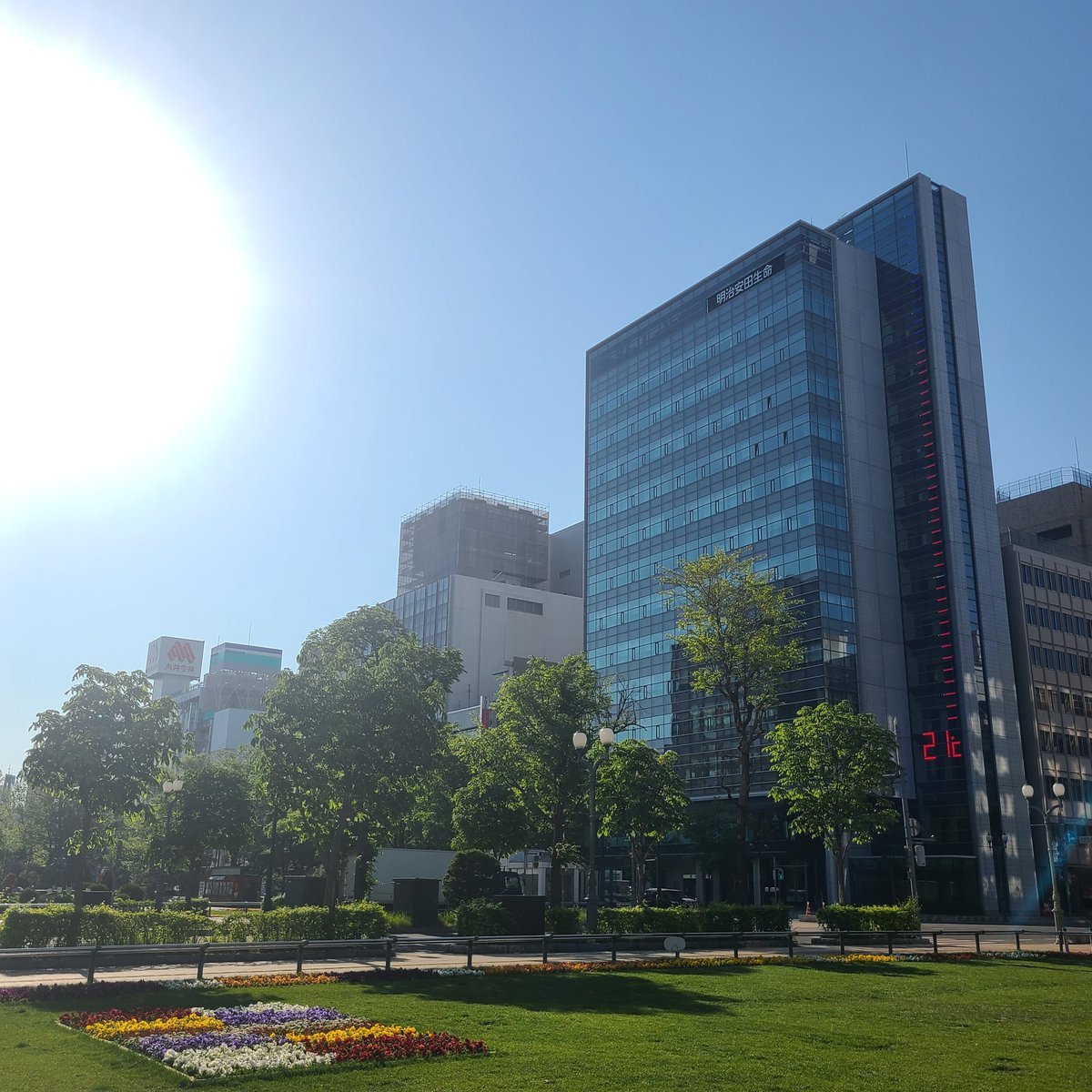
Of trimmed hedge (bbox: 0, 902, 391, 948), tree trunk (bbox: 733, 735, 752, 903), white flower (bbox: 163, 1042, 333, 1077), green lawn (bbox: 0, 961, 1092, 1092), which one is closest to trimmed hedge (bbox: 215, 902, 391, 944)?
trimmed hedge (bbox: 0, 902, 391, 948)

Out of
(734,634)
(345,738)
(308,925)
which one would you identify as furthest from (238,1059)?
A: (734,634)

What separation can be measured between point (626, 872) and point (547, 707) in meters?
54.4

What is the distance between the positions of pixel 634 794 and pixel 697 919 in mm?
6812

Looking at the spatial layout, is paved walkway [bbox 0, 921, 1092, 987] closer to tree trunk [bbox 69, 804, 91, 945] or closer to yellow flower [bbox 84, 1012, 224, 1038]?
tree trunk [bbox 69, 804, 91, 945]

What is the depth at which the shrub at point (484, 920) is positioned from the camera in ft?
116

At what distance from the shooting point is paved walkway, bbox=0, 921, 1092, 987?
22.7m

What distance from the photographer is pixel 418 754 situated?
31.9 meters

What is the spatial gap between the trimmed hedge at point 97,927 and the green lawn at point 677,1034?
10.3 m

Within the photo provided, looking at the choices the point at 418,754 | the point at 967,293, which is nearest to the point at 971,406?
the point at 967,293

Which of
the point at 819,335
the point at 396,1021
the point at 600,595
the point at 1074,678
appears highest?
the point at 819,335

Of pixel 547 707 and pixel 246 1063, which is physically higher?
pixel 547 707

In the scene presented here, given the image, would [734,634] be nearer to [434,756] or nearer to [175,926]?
[434,756]

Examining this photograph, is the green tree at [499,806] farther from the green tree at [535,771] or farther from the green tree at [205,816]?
the green tree at [205,816]

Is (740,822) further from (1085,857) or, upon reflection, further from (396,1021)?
(1085,857)
